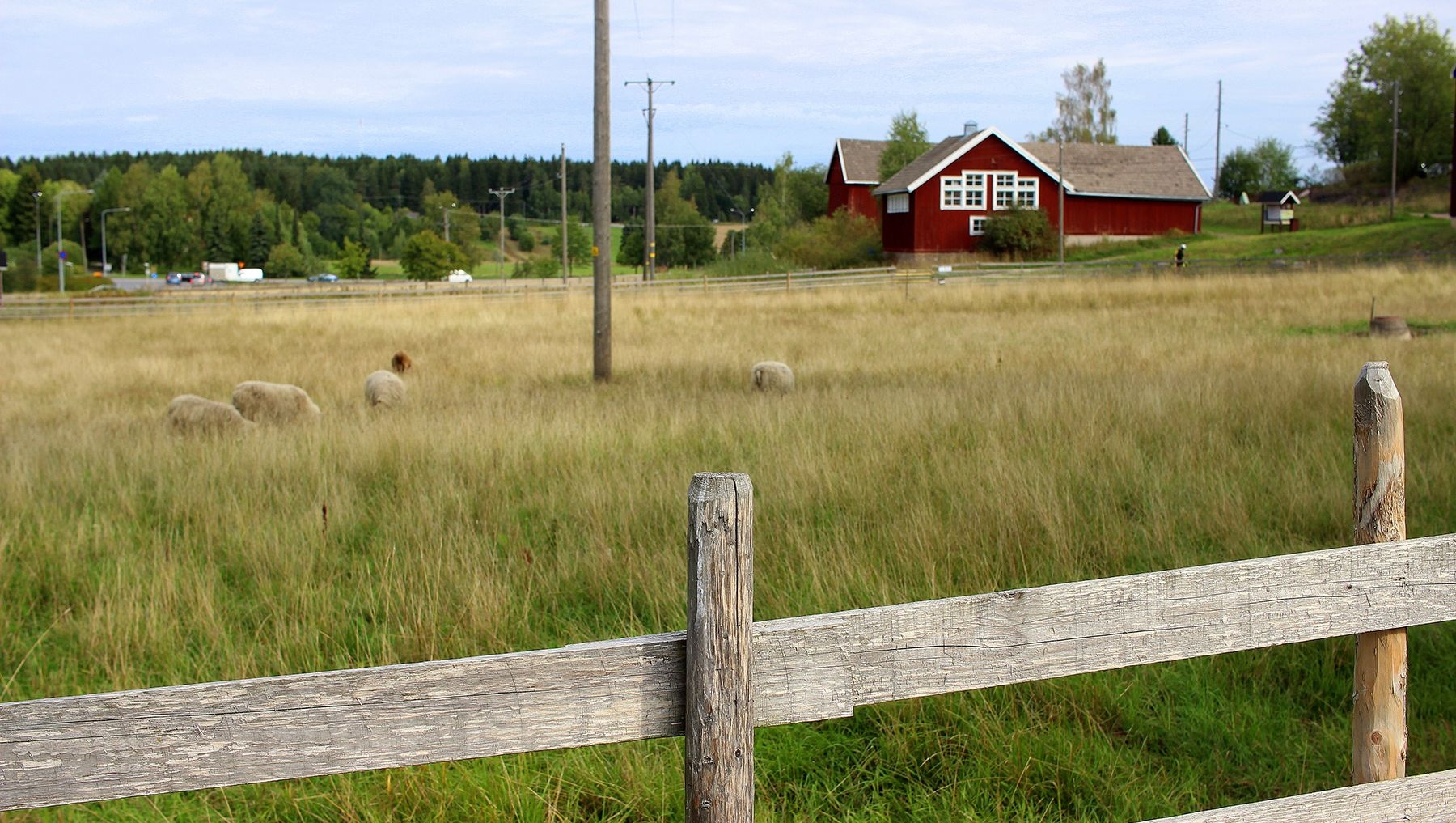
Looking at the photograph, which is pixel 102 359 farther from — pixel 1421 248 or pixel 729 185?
pixel 729 185

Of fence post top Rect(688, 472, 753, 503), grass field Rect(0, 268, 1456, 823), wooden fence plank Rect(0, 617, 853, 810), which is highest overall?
fence post top Rect(688, 472, 753, 503)

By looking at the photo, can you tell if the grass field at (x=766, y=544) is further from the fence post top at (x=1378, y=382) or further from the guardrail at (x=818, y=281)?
the guardrail at (x=818, y=281)

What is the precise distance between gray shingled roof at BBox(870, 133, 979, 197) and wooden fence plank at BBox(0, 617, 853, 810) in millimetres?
51190

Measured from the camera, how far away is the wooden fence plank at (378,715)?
1949 millimetres

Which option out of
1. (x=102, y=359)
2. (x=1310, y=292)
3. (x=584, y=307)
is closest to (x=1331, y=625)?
(x=102, y=359)

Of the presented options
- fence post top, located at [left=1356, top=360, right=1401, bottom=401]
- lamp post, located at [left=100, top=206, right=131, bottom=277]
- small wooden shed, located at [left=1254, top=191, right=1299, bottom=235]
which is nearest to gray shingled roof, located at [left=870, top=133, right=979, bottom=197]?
small wooden shed, located at [left=1254, top=191, right=1299, bottom=235]

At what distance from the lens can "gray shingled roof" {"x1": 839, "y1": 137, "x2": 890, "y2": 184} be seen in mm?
62803

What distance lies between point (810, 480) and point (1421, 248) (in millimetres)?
39430

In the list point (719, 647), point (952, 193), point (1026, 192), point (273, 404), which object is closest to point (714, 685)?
point (719, 647)

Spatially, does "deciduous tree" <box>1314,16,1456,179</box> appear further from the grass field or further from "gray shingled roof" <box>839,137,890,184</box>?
the grass field

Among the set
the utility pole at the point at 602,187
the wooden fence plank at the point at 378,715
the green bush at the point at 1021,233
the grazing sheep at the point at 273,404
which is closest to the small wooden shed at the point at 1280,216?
the green bush at the point at 1021,233

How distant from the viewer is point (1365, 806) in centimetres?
277

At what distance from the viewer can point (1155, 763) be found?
14.0 feet

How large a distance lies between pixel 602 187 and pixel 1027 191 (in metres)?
41.5
